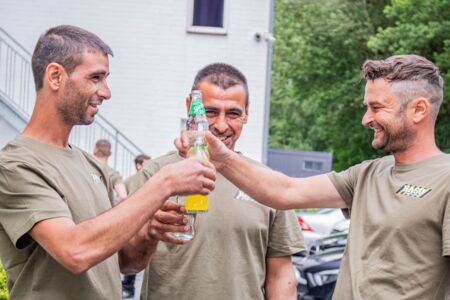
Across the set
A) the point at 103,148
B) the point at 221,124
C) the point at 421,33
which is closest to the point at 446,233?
the point at 221,124

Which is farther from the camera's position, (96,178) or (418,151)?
(418,151)

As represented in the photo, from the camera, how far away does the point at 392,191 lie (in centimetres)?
436

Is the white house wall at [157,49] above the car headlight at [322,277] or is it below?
above

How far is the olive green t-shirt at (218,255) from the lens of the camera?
182 inches

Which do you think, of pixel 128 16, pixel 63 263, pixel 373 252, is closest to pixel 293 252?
pixel 373 252

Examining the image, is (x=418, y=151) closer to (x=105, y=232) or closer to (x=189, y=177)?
(x=189, y=177)

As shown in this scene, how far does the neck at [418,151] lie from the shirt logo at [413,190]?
20 cm

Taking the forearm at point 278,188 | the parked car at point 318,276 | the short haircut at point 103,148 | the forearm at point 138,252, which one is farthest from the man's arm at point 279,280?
the short haircut at point 103,148

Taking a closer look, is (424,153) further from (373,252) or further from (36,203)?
(36,203)

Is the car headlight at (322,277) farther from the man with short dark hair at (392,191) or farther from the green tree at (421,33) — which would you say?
the green tree at (421,33)

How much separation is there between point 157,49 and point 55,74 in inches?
724

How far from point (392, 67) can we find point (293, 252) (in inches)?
48.6

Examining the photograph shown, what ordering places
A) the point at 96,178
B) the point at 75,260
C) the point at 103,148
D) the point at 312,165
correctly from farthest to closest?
the point at 312,165, the point at 103,148, the point at 96,178, the point at 75,260

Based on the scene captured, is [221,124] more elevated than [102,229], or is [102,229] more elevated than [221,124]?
[221,124]
